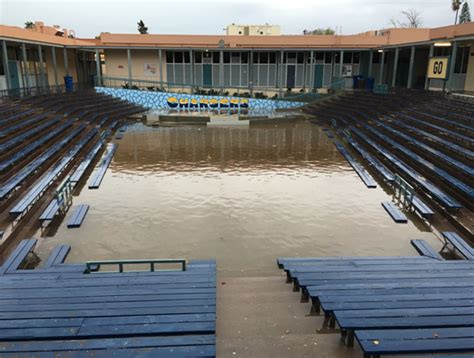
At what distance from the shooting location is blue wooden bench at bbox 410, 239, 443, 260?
7693 millimetres

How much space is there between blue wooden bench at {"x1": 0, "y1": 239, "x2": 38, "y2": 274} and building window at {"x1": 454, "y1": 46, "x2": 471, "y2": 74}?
2292 centimetres

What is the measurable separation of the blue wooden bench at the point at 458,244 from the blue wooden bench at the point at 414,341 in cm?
392

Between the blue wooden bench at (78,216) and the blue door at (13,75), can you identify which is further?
the blue door at (13,75)

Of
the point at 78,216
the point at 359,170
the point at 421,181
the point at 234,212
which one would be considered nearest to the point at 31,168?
the point at 78,216

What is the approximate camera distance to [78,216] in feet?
31.2

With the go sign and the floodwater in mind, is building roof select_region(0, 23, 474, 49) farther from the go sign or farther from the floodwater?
the floodwater

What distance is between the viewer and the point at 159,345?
385 cm

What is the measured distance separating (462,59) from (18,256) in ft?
77.9

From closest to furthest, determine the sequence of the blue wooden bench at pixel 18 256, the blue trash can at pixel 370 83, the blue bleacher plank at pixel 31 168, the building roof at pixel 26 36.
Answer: the blue wooden bench at pixel 18 256, the blue bleacher plank at pixel 31 168, the building roof at pixel 26 36, the blue trash can at pixel 370 83

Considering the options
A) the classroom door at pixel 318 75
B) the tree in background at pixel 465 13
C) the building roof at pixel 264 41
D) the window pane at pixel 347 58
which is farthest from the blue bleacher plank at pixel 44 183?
the tree in background at pixel 465 13

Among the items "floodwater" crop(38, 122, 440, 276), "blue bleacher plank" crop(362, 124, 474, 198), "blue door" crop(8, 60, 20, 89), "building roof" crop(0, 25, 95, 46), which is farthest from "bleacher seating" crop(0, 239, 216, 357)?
"blue door" crop(8, 60, 20, 89)

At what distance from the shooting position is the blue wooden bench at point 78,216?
9.06 meters

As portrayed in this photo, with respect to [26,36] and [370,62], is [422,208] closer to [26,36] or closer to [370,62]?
[26,36]

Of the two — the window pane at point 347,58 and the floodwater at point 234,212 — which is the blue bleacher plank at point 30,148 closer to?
the floodwater at point 234,212
